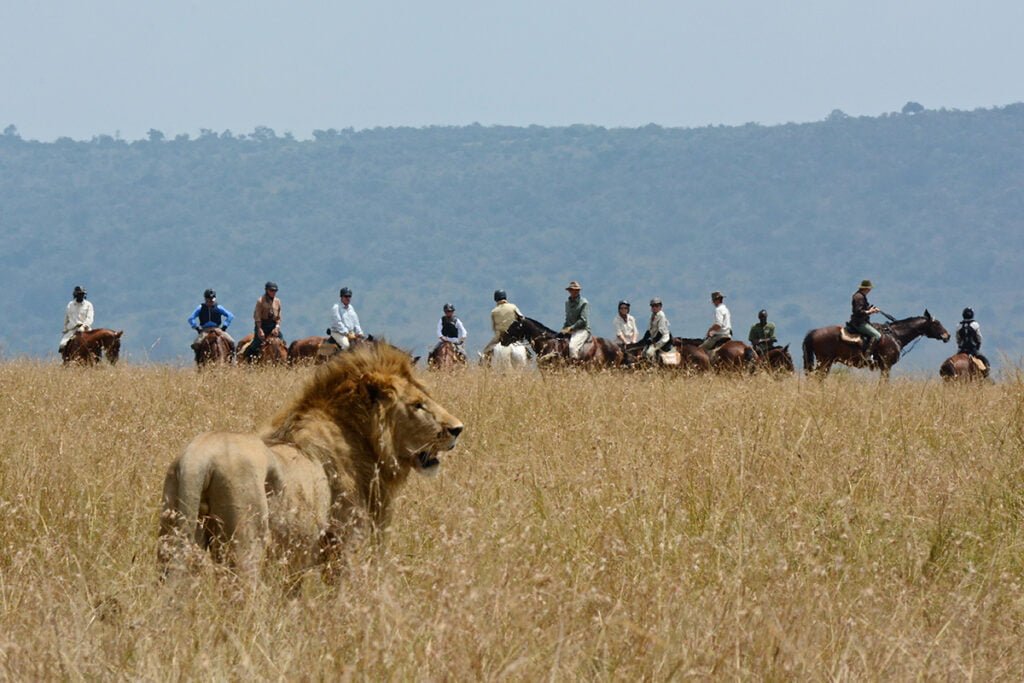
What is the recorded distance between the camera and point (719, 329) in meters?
28.5

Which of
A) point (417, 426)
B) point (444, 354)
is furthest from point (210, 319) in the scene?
point (417, 426)

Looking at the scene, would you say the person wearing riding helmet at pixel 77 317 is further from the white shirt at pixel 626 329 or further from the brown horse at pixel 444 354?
the white shirt at pixel 626 329

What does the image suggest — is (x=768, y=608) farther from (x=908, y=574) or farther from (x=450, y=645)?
(x=908, y=574)

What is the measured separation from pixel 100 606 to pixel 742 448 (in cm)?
326

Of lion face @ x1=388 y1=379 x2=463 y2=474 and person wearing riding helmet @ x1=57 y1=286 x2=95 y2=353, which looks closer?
lion face @ x1=388 y1=379 x2=463 y2=474

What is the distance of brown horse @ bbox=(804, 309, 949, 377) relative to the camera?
26612 millimetres

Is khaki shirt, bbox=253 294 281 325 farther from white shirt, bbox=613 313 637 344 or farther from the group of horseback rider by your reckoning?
white shirt, bbox=613 313 637 344

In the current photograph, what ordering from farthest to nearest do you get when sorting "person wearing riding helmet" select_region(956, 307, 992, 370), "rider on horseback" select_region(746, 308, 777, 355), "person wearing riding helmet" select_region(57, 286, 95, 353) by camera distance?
"rider on horseback" select_region(746, 308, 777, 355)
"person wearing riding helmet" select_region(956, 307, 992, 370)
"person wearing riding helmet" select_region(57, 286, 95, 353)

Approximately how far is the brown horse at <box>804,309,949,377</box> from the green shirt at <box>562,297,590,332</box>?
13.9 feet

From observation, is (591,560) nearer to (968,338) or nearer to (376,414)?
(376,414)

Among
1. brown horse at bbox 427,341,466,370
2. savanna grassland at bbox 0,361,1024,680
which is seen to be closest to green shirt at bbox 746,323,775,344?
brown horse at bbox 427,341,466,370

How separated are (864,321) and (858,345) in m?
0.44

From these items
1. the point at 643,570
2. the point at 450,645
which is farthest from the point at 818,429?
the point at 450,645

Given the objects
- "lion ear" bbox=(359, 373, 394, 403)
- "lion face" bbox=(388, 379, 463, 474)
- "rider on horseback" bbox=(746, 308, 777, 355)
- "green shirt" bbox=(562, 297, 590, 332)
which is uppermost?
"lion ear" bbox=(359, 373, 394, 403)
